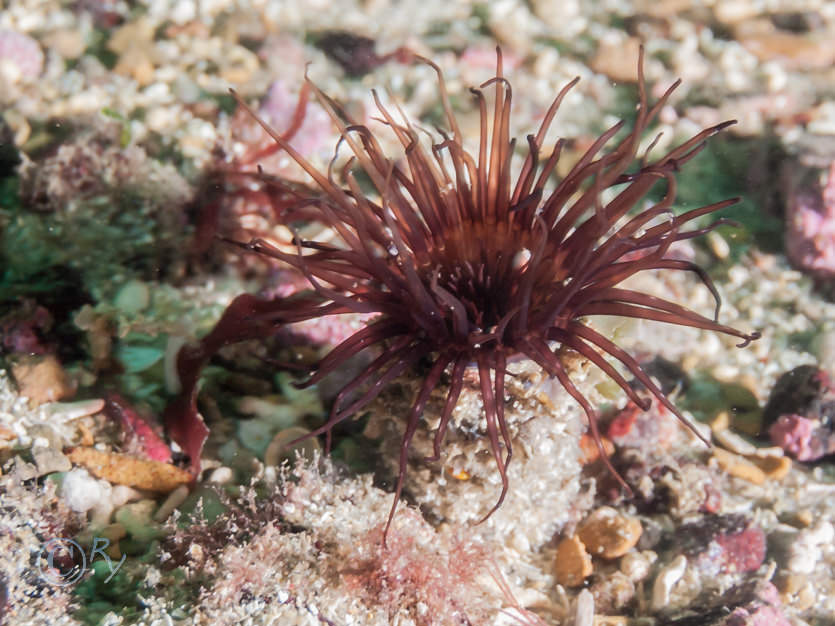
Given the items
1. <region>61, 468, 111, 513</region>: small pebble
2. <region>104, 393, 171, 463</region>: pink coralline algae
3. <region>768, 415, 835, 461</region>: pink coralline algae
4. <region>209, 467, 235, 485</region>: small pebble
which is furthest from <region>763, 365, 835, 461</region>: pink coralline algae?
<region>61, 468, 111, 513</region>: small pebble

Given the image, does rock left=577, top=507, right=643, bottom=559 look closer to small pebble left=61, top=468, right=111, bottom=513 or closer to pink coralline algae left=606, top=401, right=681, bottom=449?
pink coralline algae left=606, top=401, right=681, bottom=449

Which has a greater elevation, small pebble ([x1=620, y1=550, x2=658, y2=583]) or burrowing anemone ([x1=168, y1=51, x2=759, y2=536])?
burrowing anemone ([x1=168, y1=51, x2=759, y2=536])

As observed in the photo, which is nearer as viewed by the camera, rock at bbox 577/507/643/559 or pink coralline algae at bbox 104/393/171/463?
rock at bbox 577/507/643/559

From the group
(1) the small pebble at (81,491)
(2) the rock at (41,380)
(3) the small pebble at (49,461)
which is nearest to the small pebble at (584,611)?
(1) the small pebble at (81,491)

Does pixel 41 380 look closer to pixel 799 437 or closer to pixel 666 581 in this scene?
pixel 666 581

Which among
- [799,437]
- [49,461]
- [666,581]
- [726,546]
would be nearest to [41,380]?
[49,461]

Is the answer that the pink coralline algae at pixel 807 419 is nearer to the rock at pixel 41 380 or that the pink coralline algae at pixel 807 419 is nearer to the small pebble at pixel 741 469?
the small pebble at pixel 741 469
